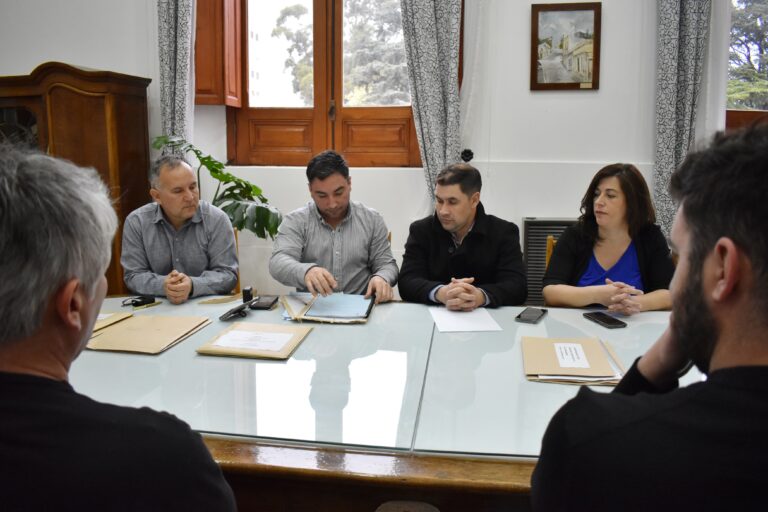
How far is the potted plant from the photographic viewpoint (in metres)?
3.64

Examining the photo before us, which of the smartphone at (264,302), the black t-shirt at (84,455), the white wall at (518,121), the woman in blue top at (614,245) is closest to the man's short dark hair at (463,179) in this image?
the woman in blue top at (614,245)

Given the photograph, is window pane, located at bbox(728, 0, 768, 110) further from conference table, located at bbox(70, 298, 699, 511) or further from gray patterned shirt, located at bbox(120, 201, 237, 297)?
gray patterned shirt, located at bbox(120, 201, 237, 297)

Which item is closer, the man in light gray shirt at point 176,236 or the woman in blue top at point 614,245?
the woman in blue top at point 614,245

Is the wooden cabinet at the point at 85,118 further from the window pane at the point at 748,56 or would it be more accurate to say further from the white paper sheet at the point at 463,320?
the window pane at the point at 748,56

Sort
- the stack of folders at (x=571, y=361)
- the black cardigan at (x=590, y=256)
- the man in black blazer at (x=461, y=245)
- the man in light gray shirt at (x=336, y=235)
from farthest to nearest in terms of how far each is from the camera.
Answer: the man in light gray shirt at (x=336, y=235) → the man in black blazer at (x=461, y=245) → the black cardigan at (x=590, y=256) → the stack of folders at (x=571, y=361)

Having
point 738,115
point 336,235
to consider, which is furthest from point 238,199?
point 738,115

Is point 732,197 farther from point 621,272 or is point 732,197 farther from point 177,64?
point 177,64

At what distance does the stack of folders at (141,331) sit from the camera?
1747 millimetres

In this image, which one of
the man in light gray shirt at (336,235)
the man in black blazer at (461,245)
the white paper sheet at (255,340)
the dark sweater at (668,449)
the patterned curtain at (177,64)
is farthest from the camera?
the patterned curtain at (177,64)

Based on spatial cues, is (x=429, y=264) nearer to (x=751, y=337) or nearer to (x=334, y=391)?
(x=334, y=391)

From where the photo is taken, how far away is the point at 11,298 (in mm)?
688

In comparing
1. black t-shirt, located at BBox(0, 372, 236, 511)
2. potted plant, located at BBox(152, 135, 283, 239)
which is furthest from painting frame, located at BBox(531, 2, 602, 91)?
black t-shirt, located at BBox(0, 372, 236, 511)

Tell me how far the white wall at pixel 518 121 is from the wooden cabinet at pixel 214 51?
1.23 ft

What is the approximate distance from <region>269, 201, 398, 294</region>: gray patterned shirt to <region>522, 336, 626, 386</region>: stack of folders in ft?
3.38
